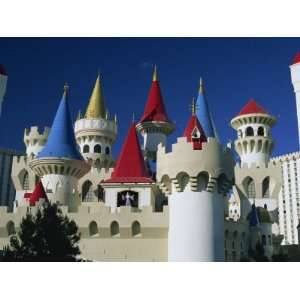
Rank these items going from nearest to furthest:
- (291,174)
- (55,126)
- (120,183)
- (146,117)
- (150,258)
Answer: (150,258)
(120,183)
(55,126)
(146,117)
(291,174)

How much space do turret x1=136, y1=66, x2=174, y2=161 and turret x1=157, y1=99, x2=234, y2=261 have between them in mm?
12119

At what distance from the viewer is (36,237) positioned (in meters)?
13.9

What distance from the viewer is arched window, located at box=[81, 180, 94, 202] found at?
25645 mm

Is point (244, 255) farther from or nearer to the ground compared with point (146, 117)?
nearer to the ground

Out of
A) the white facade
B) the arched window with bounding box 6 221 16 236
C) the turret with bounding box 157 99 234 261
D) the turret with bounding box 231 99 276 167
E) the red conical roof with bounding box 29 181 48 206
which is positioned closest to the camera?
the turret with bounding box 157 99 234 261

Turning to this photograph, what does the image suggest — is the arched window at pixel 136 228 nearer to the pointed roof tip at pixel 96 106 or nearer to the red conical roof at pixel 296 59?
the red conical roof at pixel 296 59

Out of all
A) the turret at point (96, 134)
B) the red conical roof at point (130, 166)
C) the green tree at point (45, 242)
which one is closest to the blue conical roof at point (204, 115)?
the red conical roof at point (130, 166)

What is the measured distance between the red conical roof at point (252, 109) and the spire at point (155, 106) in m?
4.63

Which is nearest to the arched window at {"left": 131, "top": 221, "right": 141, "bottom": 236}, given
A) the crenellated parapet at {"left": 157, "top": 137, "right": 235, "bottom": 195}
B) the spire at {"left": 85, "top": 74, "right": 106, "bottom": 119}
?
the crenellated parapet at {"left": 157, "top": 137, "right": 235, "bottom": 195}

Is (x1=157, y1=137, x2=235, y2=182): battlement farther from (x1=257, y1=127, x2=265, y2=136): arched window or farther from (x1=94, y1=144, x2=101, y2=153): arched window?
(x1=257, y1=127, x2=265, y2=136): arched window

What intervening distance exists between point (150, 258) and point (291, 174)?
3779cm

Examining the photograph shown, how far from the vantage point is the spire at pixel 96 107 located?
94.3ft
